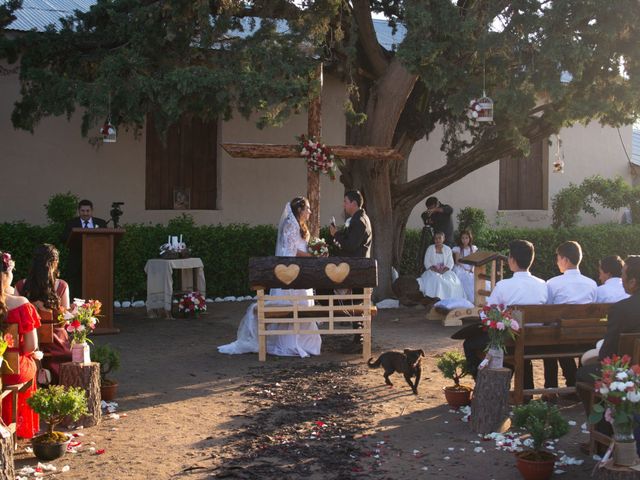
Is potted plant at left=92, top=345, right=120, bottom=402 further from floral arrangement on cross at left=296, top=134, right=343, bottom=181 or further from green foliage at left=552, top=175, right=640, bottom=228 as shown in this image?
green foliage at left=552, top=175, right=640, bottom=228

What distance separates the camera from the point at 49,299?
25.9 ft

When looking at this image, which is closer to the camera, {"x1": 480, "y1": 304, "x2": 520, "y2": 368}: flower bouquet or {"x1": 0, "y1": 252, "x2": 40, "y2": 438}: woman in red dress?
{"x1": 0, "y1": 252, "x2": 40, "y2": 438}: woman in red dress

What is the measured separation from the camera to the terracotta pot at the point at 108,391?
8211mm

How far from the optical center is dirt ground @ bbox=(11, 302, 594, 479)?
6305 mm

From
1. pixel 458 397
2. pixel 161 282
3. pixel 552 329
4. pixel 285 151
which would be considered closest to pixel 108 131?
pixel 285 151

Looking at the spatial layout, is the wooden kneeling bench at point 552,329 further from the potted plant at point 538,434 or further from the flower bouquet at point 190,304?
the flower bouquet at point 190,304

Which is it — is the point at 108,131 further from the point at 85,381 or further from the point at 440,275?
the point at 85,381

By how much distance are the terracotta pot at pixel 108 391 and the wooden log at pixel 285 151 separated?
460 cm

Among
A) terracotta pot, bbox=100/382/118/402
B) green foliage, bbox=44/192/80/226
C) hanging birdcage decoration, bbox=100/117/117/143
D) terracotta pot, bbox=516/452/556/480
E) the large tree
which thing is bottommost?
terracotta pot, bbox=516/452/556/480

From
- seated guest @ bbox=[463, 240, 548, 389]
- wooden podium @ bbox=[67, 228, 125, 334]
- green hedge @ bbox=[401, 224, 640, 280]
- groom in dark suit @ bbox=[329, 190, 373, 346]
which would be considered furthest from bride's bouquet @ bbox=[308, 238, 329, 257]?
green hedge @ bbox=[401, 224, 640, 280]

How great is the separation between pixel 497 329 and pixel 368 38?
8.44m

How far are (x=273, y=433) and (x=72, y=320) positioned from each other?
1894 mm

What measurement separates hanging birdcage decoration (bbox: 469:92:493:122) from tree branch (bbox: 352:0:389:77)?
11.4ft

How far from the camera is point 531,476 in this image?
19.6 ft
